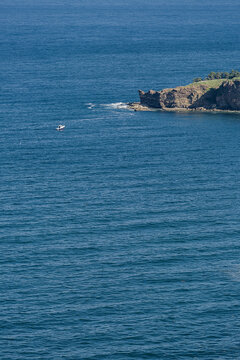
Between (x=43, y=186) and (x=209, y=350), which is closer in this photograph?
(x=209, y=350)

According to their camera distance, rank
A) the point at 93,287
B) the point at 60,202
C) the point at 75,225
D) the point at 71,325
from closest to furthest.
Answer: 1. the point at 71,325
2. the point at 93,287
3. the point at 75,225
4. the point at 60,202

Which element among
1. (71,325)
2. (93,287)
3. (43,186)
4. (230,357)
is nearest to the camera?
(230,357)

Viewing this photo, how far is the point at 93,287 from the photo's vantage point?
461ft

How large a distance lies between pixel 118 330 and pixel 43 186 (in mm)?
74944

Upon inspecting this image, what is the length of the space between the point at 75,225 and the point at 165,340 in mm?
50565

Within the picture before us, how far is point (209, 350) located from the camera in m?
121

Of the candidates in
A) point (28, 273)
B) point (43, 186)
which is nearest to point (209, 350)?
point (28, 273)

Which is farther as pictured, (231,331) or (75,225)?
(75,225)

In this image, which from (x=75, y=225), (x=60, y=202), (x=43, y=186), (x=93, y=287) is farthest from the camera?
(x=43, y=186)

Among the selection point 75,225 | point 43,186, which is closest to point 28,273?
point 75,225

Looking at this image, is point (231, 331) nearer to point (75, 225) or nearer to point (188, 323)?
point (188, 323)

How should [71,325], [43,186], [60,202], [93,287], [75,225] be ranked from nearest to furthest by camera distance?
[71,325] < [93,287] < [75,225] < [60,202] < [43,186]

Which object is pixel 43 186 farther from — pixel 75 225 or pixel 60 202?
pixel 75 225

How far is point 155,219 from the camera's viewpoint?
6752 inches
